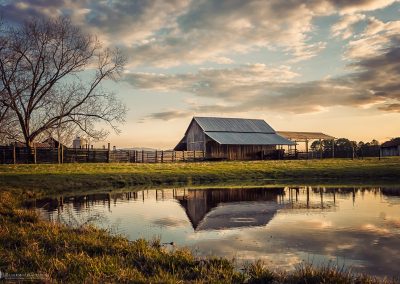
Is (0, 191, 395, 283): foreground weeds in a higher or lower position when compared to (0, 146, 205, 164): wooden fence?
lower

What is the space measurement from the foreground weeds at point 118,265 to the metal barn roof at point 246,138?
1946 inches

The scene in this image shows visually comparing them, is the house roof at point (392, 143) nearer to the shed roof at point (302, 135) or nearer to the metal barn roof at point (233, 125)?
the shed roof at point (302, 135)

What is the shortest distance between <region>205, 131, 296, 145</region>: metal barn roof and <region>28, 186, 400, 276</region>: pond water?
1355 inches

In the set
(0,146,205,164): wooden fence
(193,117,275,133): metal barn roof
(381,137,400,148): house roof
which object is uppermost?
(193,117,275,133): metal barn roof

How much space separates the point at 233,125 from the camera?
68.7 m

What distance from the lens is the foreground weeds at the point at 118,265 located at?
7.13 metres

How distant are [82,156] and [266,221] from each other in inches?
1459

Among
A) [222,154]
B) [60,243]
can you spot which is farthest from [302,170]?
[60,243]

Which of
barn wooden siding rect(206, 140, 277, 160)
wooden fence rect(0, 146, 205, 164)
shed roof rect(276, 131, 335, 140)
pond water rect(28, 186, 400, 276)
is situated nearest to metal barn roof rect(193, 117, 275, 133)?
shed roof rect(276, 131, 335, 140)

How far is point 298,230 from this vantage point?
43.0 ft

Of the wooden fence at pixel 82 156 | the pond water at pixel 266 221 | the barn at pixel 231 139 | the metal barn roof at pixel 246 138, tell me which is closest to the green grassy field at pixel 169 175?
the pond water at pixel 266 221

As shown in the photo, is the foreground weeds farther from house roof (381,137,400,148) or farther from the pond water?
house roof (381,137,400,148)

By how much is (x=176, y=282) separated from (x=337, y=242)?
6056mm

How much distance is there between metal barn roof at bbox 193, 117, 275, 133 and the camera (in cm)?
6544
